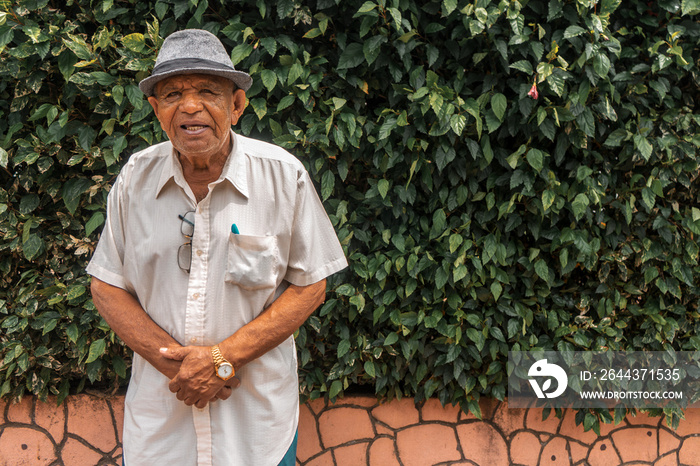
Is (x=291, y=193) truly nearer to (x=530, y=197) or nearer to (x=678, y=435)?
(x=530, y=197)

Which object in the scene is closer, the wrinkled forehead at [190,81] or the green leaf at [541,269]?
the wrinkled forehead at [190,81]

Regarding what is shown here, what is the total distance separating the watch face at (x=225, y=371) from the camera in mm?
1589

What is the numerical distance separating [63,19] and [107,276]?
1.52 metres

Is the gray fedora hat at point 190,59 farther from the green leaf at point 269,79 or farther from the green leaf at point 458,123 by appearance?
the green leaf at point 458,123

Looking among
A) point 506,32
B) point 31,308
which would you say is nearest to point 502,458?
point 506,32

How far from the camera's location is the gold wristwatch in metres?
1.59

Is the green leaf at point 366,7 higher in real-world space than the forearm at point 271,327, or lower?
higher

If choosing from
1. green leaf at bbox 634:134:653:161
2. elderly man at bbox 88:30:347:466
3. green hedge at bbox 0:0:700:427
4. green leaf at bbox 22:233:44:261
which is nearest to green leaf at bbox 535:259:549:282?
green hedge at bbox 0:0:700:427

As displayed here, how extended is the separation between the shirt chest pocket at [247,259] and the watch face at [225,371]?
238mm

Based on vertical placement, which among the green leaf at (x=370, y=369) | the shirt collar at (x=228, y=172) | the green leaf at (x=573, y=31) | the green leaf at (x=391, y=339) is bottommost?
the green leaf at (x=370, y=369)

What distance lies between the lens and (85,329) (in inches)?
105

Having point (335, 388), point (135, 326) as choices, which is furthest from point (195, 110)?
point (335, 388)

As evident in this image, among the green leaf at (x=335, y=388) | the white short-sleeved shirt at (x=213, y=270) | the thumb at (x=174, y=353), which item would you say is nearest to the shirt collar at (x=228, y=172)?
the white short-sleeved shirt at (x=213, y=270)

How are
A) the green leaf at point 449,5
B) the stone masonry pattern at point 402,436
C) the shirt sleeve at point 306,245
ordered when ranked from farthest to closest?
the stone masonry pattern at point 402,436
the green leaf at point 449,5
the shirt sleeve at point 306,245
